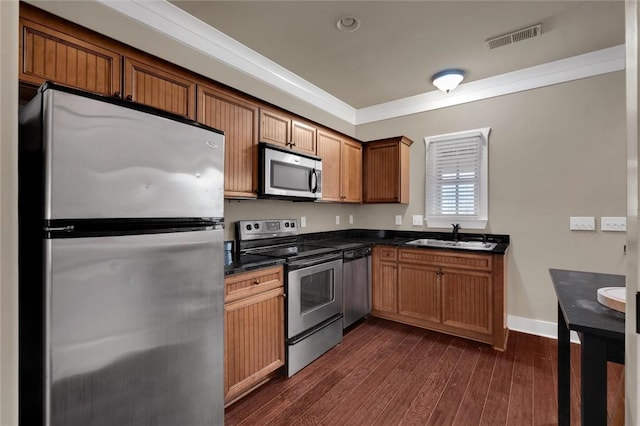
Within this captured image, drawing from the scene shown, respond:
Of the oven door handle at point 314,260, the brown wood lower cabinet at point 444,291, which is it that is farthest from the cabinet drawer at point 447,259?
the oven door handle at point 314,260

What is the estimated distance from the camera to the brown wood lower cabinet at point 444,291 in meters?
2.78

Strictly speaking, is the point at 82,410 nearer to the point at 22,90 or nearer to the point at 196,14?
the point at 22,90

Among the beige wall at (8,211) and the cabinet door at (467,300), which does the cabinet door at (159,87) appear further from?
the cabinet door at (467,300)

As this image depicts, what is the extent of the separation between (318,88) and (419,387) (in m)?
3.19

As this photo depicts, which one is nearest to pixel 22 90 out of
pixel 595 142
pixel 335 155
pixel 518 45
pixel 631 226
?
pixel 631 226

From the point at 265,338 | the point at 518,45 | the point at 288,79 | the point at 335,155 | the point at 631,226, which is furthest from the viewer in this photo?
the point at 335,155

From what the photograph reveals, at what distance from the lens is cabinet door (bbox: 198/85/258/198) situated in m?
2.11

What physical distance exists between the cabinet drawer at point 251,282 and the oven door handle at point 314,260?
5.6 inches

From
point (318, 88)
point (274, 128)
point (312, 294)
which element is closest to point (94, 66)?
point (274, 128)

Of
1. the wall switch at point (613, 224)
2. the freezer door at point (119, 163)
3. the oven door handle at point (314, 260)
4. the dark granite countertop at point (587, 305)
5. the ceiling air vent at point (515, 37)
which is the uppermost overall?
the ceiling air vent at point (515, 37)

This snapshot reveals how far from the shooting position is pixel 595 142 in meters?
2.82

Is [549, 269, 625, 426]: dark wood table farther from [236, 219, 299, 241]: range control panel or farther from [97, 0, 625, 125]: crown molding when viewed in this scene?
[97, 0, 625, 125]: crown molding

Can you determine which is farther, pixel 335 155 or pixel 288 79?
pixel 335 155

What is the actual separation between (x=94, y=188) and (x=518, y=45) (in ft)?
11.0
